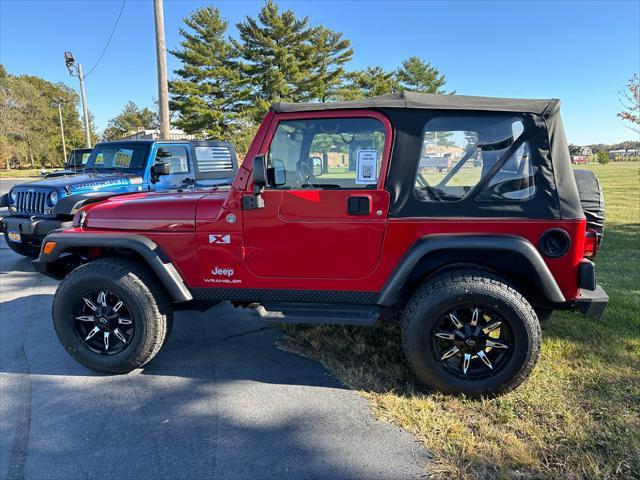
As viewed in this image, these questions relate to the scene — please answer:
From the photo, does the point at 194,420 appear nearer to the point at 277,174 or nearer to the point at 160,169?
the point at 277,174

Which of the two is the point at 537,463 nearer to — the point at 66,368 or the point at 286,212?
the point at 286,212

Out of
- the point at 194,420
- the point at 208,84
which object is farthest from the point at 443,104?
the point at 208,84

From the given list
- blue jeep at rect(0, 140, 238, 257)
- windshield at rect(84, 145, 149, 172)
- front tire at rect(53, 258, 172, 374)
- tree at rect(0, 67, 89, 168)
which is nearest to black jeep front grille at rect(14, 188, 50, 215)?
blue jeep at rect(0, 140, 238, 257)

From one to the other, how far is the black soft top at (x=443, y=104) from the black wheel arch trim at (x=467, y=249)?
832 millimetres

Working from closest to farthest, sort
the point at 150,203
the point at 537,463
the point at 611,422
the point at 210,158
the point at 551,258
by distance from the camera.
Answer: the point at 537,463 < the point at 611,422 < the point at 551,258 < the point at 150,203 < the point at 210,158

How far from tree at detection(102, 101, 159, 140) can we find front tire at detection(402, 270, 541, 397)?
276 ft

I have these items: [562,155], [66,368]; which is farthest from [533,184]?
[66,368]

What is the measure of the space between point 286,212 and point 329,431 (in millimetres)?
1411

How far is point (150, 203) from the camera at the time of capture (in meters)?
3.16

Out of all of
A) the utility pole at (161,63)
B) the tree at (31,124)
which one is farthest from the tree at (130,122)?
the utility pole at (161,63)

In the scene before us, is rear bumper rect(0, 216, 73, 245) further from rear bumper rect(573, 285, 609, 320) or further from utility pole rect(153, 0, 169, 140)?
rear bumper rect(573, 285, 609, 320)

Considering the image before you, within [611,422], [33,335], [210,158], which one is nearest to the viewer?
[611,422]

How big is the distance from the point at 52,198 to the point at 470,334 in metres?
5.82

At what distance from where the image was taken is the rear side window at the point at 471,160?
2.69 meters
